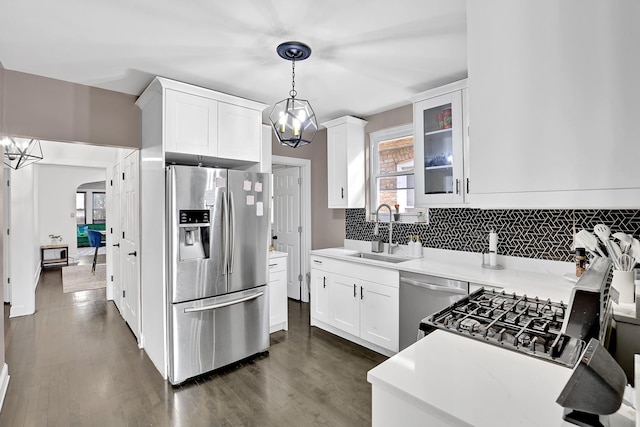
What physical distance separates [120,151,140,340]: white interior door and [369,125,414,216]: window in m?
2.70

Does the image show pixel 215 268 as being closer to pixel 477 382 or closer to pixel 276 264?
pixel 276 264

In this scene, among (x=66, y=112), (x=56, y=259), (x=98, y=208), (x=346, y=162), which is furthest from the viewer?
(x=98, y=208)

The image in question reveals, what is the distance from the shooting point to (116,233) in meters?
4.71

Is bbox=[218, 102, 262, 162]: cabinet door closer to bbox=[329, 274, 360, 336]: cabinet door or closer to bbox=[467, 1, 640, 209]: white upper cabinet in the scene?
bbox=[329, 274, 360, 336]: cabinet door

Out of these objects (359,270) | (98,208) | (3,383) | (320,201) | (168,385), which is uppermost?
(98,208)

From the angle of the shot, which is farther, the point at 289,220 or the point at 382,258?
the point at 289,220

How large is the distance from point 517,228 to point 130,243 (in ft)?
13.3

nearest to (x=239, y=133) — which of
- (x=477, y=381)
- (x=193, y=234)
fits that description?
(x=193, y=234)

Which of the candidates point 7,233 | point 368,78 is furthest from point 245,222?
point 7,233

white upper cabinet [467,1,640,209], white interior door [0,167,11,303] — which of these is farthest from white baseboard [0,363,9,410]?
white upper cabinet [467,1,640,209]

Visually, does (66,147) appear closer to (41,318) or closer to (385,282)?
(41,318)

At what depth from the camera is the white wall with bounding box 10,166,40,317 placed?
424 centimetres

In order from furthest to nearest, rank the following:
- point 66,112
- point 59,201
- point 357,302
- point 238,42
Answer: point 59,201
point 357,302
point 66,112
point 238,42

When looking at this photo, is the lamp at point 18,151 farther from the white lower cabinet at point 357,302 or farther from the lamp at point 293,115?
the white lower cabinet at point 357,302
